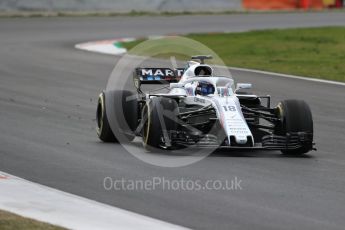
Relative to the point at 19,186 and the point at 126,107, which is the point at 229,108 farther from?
the point at 19,186

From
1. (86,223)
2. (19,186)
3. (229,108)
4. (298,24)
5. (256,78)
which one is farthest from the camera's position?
(298,24)

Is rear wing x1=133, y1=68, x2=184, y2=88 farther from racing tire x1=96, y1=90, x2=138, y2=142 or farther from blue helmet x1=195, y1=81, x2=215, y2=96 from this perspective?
blue helmet x1=195, y1=81, x2=215, y2=96

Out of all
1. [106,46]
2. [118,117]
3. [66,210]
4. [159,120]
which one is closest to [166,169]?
[159,120]

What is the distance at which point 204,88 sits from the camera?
12305 mm

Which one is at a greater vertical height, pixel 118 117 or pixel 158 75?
pixel 158 75

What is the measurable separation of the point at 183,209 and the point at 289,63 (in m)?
16.2

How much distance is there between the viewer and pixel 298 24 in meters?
36.2

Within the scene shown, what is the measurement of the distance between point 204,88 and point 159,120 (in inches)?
35.7

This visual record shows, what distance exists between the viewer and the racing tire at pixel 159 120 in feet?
38.3

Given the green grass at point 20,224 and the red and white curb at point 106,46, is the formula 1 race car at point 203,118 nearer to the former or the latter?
the green grass at point 20,224

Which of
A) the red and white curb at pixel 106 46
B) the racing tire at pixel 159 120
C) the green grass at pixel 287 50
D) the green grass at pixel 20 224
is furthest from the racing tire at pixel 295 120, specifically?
the red and white curb at pixel 106 46

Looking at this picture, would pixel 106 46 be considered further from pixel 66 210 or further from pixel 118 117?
pixel 66 210

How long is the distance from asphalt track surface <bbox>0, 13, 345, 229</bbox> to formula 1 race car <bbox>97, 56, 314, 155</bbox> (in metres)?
0.22

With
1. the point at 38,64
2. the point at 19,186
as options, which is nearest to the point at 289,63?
the point at 38,64
